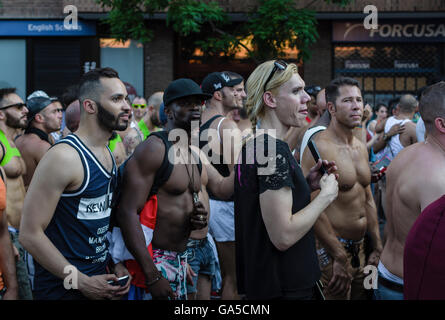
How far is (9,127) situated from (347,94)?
12.0 feet

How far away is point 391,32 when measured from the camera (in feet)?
53.4

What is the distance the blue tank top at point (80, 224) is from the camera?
9.30ft

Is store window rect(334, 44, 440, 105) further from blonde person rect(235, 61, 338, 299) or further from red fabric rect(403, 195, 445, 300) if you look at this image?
red fabric rect(403, 195, 445, 300)

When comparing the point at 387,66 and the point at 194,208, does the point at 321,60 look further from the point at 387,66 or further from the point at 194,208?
the point at 194,208

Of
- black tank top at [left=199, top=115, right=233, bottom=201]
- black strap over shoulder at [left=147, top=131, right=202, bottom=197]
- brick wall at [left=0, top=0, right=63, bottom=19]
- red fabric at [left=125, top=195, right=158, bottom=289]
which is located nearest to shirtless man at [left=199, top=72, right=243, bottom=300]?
black tank top at [left=199, top=115, right=233, bottom=201]

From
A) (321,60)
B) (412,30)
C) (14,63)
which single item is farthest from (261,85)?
(14,63)

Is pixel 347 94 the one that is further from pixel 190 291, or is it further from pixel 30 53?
pixel 30 53

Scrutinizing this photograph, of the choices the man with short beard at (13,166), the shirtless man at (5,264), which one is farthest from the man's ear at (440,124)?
the man with short beard at (13,166)

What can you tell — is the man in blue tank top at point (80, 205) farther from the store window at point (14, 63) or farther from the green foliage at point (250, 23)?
the store window at point (14, 63)

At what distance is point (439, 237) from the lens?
175 centimetres

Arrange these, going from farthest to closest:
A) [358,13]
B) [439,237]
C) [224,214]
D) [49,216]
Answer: [358,13] → [224,214] → [49,216] → [439,237]

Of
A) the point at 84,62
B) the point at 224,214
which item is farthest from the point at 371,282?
the point at 84,62

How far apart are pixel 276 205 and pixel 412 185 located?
3.00ft

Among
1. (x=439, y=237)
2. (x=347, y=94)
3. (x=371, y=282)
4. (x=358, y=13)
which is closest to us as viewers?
(x=439, y=237)
